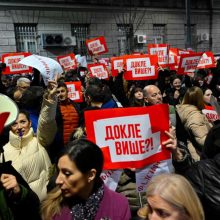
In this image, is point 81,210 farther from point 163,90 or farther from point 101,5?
point 101,5

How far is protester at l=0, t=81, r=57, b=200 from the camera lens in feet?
8.87

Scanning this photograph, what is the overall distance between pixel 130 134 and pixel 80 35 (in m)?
19.1

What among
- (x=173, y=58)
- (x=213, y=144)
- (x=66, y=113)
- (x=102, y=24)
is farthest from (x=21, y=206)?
(x=102, y=24)

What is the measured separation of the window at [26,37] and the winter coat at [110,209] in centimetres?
1799

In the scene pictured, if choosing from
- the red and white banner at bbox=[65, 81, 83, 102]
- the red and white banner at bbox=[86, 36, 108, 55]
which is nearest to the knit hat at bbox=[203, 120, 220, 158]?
the red and white banner at bbox=[65, 81, 83, 102]

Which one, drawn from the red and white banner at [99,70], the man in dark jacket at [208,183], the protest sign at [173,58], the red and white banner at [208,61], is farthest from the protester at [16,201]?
the red and white banner at [208,61]

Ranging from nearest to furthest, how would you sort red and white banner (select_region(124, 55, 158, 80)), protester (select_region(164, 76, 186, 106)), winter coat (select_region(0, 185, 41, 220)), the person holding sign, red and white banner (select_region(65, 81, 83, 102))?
winter coat (select_region(0, 185, 41, 220)), the person holding sign, red and white banner (select_region(65, 81, 83, 102)), protester (select_region(164, 76, 186, 106)), red and white banner (select_region(124, 55, 158, 80))

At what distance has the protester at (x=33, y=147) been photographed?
8.87 feet

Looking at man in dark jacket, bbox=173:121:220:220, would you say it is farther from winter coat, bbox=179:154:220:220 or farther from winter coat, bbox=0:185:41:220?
winter coat, bbox=0:185:41:220

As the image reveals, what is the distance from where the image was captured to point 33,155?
275 centimetres

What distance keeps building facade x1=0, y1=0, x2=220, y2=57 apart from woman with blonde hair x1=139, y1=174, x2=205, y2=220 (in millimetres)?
17587

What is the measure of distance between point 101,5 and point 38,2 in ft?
12.8

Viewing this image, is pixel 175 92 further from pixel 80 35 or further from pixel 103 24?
pixel 103 24

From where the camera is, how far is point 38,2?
63.0 feet
